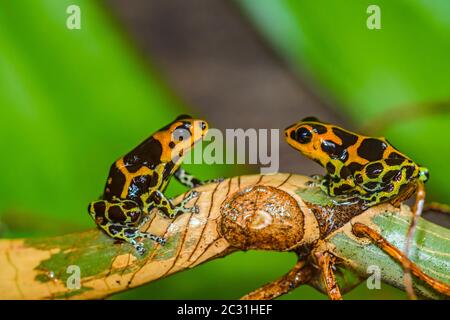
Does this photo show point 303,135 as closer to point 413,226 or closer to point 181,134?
point 181,134

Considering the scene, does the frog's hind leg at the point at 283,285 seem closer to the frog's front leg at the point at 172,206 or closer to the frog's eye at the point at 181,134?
the frog's front leg at the point at 172,206

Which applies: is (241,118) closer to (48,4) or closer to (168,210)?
(48,4)

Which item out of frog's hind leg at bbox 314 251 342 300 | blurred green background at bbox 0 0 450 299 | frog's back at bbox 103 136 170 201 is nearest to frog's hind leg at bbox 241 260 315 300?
frog's hind leg at bbox 314 251 342 300

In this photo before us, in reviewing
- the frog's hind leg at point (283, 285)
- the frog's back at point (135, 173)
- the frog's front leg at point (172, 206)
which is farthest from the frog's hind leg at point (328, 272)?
the frog's back at point (135, 173)

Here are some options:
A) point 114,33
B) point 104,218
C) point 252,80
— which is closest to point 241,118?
point 252,80

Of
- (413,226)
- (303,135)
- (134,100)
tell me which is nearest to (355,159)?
(303,135)

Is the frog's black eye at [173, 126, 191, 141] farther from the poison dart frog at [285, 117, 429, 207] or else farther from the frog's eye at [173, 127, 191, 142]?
the poison dart frog at [285, 117, 429, 207]
